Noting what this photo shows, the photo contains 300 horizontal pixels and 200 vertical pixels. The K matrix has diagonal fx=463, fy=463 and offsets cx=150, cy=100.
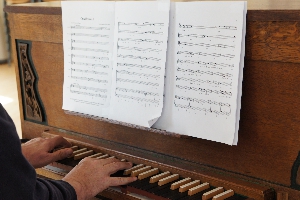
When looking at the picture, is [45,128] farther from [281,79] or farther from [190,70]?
[281,79]

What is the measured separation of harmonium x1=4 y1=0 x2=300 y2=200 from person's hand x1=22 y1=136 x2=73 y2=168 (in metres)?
0.03

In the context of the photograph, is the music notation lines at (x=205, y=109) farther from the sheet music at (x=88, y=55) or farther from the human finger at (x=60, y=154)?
the human finger at (x=60, y=154)

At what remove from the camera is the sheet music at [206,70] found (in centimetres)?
122

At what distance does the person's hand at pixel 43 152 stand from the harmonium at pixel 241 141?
3cm

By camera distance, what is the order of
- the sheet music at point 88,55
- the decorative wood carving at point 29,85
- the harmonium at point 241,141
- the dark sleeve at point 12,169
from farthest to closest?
the decorative wood carving at point 29,85 < the sheet music at point 88,55 < the harmonium at point 241,141 < the dark sleeve at point 12,169

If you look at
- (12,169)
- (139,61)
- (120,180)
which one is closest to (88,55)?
(139,61)

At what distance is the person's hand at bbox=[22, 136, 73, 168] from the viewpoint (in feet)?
5.07

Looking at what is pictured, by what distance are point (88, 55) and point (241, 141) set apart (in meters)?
0.61

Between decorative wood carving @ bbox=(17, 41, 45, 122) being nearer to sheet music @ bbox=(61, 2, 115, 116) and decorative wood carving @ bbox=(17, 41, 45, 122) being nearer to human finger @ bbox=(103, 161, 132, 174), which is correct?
sheet music @ bbox=(61, 2, 115, 116)

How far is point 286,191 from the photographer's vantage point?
47.7 inches

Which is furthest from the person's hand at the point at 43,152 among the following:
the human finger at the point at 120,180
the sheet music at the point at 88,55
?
the human finger at the point at 120,180

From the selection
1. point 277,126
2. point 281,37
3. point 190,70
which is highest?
point 281,37

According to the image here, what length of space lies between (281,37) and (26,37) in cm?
102

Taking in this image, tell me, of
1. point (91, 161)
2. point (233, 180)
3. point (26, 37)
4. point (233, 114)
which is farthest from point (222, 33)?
point (26, 37)
